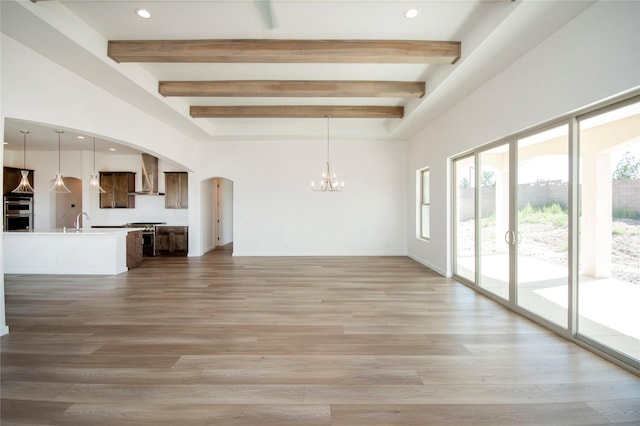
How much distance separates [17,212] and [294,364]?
1009 centimetres

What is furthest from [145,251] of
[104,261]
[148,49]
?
[148,49]

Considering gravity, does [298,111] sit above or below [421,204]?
above

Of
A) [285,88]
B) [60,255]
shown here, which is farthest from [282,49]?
[60,255]

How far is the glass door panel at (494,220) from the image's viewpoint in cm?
406

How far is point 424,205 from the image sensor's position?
23.9ft

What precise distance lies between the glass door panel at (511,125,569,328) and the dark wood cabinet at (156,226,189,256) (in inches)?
318

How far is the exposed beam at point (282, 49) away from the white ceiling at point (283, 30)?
0.08 m

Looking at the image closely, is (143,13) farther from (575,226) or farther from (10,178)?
(10,178)

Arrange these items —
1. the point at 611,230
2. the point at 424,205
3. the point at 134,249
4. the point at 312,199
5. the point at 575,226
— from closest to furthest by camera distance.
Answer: the point at 611,230
the point at 575,226
the point at 134,249
the point at 424,205
the point at 312,199

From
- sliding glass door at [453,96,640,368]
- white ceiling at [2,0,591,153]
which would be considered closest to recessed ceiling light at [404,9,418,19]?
white ceiling at [2,0,591,153]

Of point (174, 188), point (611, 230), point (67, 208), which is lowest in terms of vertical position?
point (611, 230)

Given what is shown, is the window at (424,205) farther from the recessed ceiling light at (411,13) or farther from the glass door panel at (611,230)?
the recessed ceiling light at (411,13)

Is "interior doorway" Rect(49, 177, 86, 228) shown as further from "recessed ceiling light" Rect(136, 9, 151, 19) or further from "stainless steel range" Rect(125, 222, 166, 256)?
"recessed ceiling light" Rect(136, 9, 151, 19)

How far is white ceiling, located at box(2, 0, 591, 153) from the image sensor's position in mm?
2859
